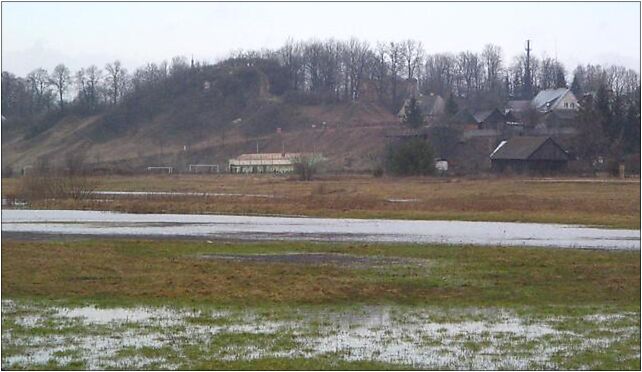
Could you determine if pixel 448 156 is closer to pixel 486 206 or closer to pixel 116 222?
pixel 486 206

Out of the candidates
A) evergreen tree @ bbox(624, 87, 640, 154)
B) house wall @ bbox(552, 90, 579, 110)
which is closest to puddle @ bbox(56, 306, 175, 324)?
evergreen tree @ bbox(624, 87, 640, 154)

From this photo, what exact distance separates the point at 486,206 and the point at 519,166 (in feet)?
158

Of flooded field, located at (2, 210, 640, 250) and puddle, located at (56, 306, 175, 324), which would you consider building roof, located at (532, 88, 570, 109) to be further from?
puddle, located at (56, 306, 175, 324)

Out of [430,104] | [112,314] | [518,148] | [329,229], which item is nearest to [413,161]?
[518,148]

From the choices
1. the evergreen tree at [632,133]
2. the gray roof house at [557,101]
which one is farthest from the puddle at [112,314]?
the gray roof house at [557,101]

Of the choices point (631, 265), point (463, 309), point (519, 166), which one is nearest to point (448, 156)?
point (519, 166)

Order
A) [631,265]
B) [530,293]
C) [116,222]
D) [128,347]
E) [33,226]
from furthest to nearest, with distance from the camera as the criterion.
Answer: [116,222] < [33,226] < [631,265] < [530,293] < [128,347]

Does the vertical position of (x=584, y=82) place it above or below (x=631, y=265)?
above

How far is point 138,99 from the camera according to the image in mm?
183625

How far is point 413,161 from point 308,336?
79383mm

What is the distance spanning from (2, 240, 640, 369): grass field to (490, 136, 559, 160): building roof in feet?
236

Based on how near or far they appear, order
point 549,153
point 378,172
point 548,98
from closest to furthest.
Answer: point 378,172 → point 549,153 → point 548,98

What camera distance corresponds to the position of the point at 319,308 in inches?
838

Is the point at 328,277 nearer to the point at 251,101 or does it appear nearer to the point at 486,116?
the point at 486,116
